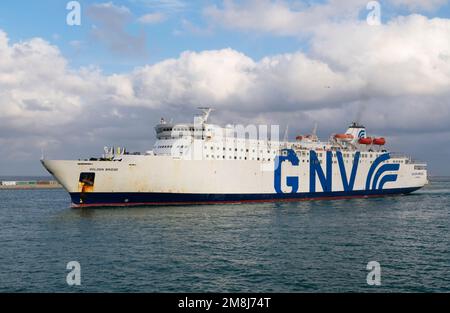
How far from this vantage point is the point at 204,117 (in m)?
46.1

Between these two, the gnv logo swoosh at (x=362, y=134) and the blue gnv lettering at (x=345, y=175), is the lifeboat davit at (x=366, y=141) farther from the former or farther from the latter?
the blue gnv lettering at (x=345, y=175)

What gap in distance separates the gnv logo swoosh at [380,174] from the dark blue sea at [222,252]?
21.9m

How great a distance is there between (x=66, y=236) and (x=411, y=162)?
5538cm

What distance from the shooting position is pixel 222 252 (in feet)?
69.0

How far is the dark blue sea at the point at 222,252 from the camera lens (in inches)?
626

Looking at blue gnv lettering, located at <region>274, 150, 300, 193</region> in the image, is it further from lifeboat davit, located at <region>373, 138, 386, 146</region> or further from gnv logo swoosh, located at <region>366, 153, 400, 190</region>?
lifeboat davit, located at <region>373, 138, 386, 146</region>

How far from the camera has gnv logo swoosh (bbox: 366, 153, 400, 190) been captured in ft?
187

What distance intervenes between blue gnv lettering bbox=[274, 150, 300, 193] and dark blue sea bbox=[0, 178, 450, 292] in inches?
463

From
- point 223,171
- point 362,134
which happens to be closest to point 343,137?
point 362,134

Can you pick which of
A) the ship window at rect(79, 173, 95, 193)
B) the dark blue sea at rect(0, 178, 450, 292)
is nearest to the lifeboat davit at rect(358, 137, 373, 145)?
the dark blue sea at rect(0, 178, 450, 292)

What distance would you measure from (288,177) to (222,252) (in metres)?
28.6

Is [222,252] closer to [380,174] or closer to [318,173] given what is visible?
[318,173]
